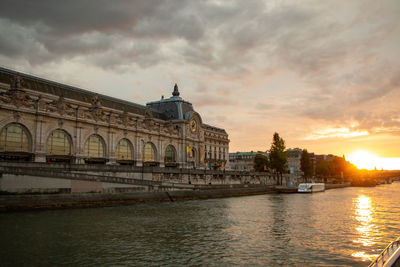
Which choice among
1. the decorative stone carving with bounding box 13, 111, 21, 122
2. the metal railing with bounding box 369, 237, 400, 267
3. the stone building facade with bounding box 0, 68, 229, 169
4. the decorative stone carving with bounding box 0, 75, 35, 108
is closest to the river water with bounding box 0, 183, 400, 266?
the metal railing with bounding box 369, 237, 400, 267

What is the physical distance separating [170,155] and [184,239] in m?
68.8

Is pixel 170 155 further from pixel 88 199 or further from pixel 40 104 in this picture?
pixel 88 199

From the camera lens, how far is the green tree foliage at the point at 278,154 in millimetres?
109000

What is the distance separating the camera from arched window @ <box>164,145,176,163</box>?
92312 mm

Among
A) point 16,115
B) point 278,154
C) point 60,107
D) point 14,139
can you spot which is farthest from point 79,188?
point 278,154

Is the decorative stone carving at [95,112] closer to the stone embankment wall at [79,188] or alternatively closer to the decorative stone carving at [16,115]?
the decorative stone carving at [16,115]

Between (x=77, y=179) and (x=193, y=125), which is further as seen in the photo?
(x=193, y=125)

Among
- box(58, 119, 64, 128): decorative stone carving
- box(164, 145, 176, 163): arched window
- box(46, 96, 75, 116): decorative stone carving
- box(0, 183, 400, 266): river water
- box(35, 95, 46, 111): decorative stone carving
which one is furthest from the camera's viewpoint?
box(164, 145, 176, 163): arched window

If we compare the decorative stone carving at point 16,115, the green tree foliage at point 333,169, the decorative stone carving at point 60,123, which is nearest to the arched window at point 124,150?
the decorative stone carving at point 60,123

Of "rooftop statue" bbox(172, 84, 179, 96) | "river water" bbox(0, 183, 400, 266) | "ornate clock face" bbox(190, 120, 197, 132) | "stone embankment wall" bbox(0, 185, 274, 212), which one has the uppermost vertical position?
"rooftop statue" bbox(172, 84, 179, 96)

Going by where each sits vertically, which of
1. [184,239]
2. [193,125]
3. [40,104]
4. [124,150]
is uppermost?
[193,125]

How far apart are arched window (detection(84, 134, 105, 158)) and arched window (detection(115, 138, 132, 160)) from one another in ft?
14.5

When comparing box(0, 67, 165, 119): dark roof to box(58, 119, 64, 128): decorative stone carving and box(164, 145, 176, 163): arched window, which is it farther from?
box(164, 145, 176, 163): arched window

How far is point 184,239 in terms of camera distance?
25.7 metres
